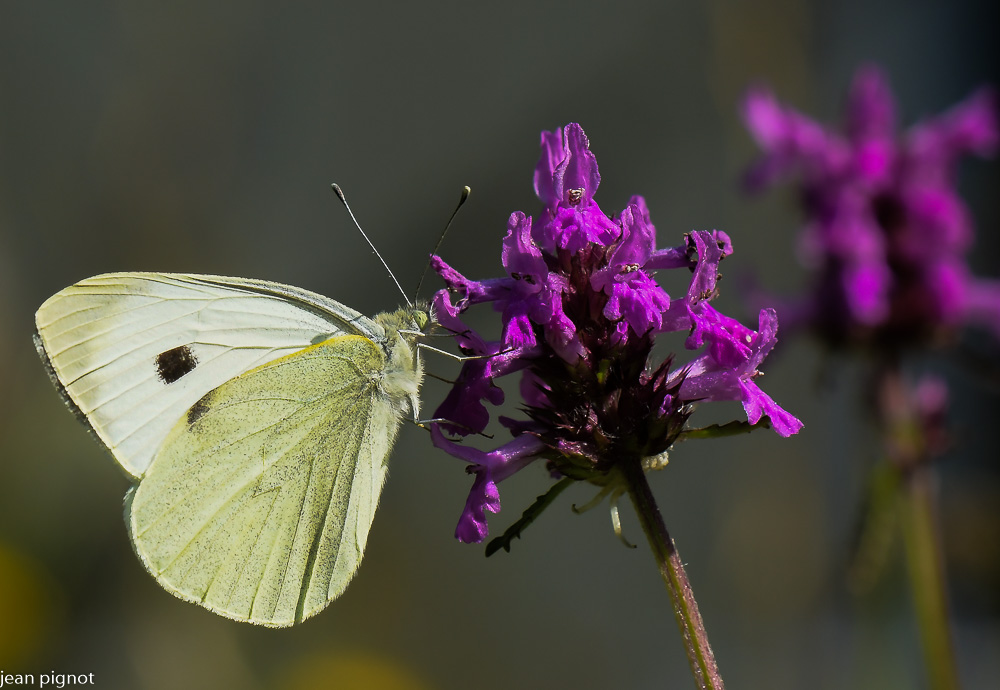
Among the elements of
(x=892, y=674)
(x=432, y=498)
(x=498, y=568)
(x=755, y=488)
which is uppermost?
(x=892, y=674)

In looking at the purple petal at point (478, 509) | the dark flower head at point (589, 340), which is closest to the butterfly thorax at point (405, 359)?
the dark flower head at point (589, 340)

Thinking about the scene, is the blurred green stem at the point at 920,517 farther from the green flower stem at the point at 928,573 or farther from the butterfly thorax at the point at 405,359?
the butterfly thorax at the point at 405,359

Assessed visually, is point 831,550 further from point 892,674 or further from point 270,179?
point 270,179

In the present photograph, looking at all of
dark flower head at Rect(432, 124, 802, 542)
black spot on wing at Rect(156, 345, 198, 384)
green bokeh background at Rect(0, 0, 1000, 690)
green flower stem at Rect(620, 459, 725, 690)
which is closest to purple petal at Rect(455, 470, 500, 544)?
dark flower head at Rect(432, 124, 802, 542)

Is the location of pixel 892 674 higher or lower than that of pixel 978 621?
higher

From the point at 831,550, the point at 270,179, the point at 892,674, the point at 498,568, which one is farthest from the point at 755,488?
the point at 270,179

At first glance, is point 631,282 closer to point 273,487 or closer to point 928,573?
point 273,487

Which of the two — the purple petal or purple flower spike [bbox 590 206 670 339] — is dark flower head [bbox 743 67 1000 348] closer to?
purple flower spike [bbox 590 206 670 339]

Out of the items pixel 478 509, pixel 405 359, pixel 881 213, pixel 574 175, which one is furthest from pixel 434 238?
pixel 478 509
